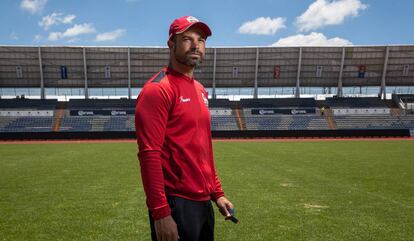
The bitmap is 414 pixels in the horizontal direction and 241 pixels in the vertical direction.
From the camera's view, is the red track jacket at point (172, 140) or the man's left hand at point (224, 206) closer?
the red track jacket at point (172, 140)

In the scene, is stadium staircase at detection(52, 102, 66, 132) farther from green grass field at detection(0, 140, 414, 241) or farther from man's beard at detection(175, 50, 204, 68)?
man's beard at detection(175, 50, 204, 68)

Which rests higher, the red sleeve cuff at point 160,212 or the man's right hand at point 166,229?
the red sleeve cuff at point 160,212

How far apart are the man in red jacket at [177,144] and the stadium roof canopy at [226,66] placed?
118 ft

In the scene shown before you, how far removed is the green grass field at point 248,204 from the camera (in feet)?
14.8

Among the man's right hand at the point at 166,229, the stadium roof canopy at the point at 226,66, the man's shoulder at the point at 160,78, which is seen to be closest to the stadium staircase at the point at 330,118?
the stadium roof canopy at the point at 226,66

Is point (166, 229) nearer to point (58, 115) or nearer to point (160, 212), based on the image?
point (160, 212)

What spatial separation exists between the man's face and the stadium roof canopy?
3601cm

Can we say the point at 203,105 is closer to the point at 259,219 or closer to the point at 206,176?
the point at 206,176

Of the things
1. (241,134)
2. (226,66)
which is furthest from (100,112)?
(241,134)

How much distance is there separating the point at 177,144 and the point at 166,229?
0.54 meters

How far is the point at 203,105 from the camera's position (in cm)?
214

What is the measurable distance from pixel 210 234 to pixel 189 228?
268mm

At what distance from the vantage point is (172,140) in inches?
74.9

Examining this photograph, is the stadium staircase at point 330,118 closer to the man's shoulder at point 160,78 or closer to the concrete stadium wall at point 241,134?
the concrete stadium wall at point 241,134
